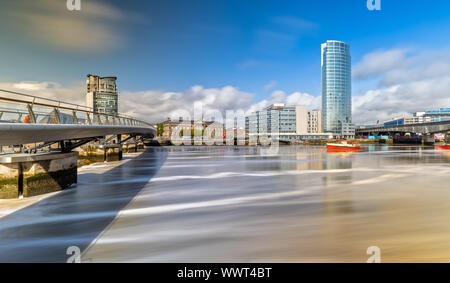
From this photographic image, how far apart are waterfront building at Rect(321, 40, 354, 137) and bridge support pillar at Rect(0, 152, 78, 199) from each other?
19075cm

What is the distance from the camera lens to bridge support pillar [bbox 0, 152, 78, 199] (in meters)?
14.0

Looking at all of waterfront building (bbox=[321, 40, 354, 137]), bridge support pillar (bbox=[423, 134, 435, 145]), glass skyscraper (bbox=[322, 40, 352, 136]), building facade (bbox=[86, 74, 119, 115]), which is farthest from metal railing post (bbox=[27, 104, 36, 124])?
glass skyscraper (bbox=[322, 40, 352, 136])

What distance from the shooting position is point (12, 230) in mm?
10242

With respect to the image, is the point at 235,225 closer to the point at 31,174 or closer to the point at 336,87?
the point at 31,174

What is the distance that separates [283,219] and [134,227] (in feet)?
19.7

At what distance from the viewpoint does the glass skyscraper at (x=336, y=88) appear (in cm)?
19038

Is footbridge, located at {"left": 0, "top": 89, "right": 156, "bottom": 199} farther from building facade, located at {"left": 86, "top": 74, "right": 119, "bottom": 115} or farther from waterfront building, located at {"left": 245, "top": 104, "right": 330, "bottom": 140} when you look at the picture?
building facade, located at {"left": 86, "top": 74, "right": 119, "bottom": 115}

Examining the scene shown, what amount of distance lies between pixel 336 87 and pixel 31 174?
661ft

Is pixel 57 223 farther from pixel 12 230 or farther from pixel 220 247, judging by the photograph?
pixel 220 247

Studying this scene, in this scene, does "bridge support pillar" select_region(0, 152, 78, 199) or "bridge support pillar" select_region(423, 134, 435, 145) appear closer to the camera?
"bridge support pillar" select_region(0, 152, 78, 199)

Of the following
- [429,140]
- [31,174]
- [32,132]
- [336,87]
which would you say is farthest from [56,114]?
[336,87]

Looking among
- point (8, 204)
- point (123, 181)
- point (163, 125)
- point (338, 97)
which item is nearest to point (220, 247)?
point (8, 204)

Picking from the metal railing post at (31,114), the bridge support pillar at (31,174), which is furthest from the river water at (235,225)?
the metal railing post at (31,114)

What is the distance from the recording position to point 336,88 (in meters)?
191
